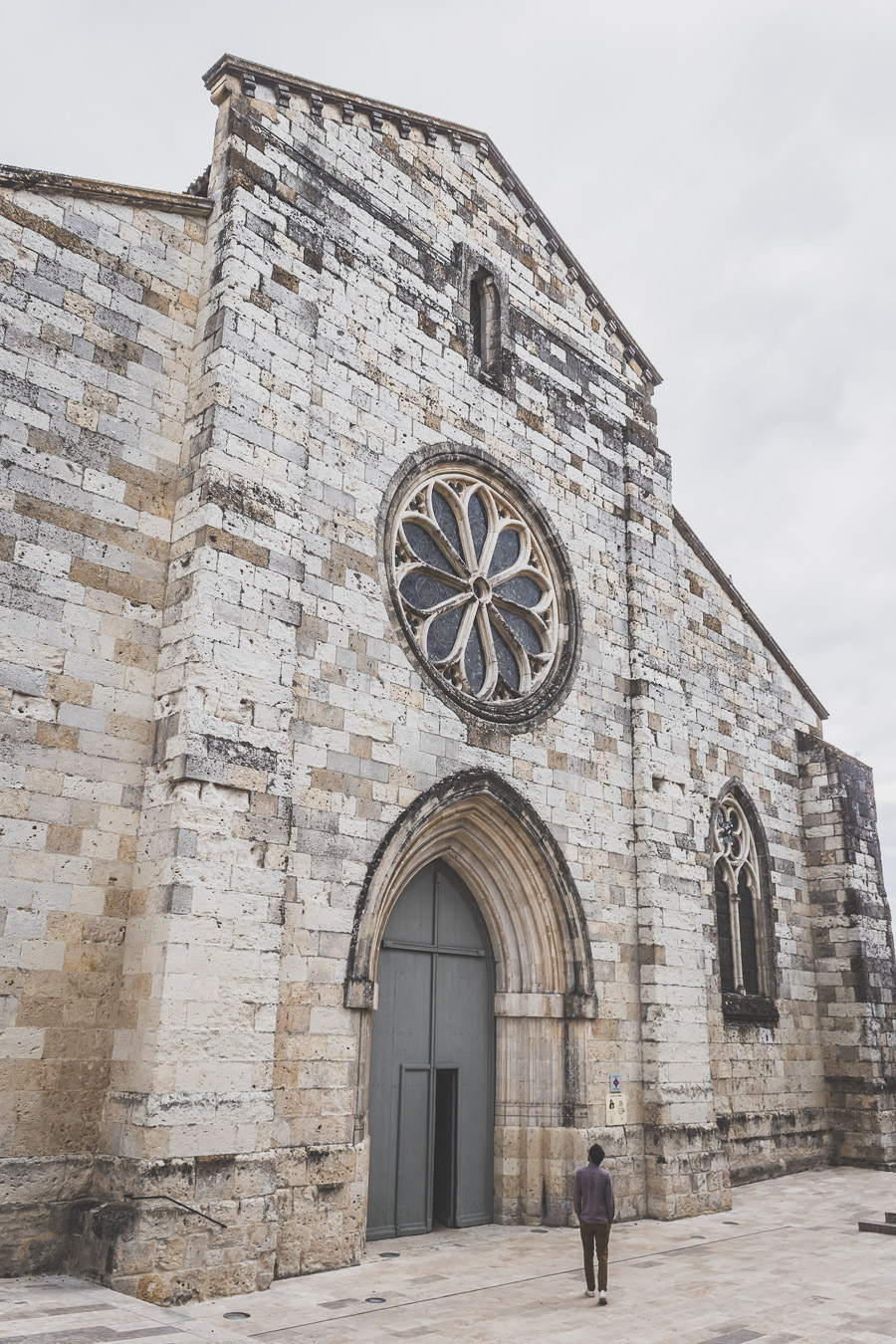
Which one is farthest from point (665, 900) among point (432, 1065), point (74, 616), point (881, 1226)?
point (74, 616)

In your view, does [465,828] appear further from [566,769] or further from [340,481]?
[340,481]

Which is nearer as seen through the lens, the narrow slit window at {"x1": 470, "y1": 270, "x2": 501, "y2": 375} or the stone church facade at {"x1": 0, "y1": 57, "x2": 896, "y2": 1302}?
the stone church facade at {"x1": 0, "y1": 57, "x2": 896, "y2": 1302}

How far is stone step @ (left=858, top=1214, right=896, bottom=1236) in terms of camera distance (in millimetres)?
9367

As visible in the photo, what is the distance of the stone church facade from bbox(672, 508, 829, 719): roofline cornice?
3.01 feet

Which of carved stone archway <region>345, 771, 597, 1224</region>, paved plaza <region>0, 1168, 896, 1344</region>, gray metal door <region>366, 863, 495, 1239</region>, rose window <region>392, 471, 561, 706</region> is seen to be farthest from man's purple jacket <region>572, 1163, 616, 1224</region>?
rose window <region>392, 471, 561, 706</region>

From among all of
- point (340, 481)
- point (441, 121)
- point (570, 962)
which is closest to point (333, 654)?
point (340, 481)

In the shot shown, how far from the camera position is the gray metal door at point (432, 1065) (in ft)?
28.8

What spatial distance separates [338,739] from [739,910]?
24.2ft

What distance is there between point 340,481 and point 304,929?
367 centimetres

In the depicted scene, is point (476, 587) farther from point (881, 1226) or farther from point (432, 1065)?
point (881, 1226)

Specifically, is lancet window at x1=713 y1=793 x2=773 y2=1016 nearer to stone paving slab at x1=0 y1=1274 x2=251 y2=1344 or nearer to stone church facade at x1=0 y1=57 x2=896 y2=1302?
stone church facade at x1=0 y1=57 x2=896 y2=1302

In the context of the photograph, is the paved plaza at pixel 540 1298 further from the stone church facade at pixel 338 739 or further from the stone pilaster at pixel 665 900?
the stone pilaster at pixel 665 900

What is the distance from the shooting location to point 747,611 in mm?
14953

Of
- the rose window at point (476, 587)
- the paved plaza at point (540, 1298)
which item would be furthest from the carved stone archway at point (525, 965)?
the rose window at point (476, 587)
